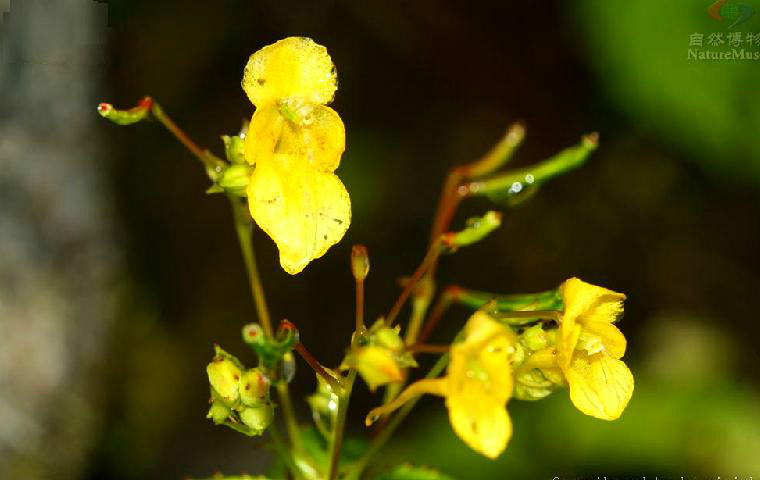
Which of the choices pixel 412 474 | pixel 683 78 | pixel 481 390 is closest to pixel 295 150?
pixel 481 390

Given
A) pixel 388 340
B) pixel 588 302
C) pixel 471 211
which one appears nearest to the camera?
pixel 388 340

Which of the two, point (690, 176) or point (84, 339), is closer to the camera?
point (84, 339)

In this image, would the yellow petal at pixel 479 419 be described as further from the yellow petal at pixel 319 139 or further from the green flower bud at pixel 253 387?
the yellow petal at pixel 319 139

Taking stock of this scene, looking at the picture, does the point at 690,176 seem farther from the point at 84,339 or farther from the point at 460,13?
the point at 84,339

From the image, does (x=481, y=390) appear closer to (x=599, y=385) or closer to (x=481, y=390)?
(x=481, y=390)

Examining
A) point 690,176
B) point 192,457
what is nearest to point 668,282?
point 690,176

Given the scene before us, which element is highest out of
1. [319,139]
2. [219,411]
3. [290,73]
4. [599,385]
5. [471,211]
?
[290,73]
